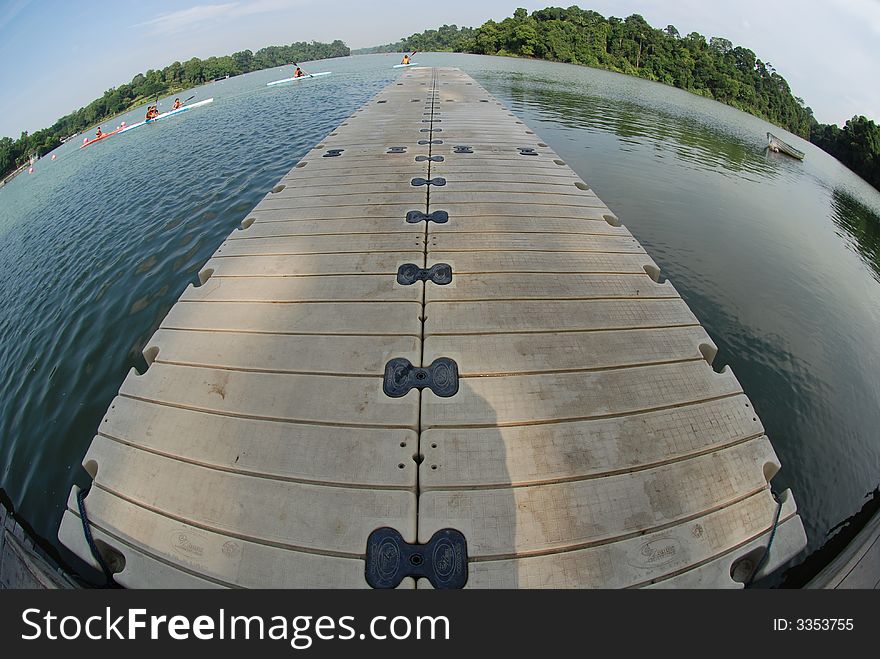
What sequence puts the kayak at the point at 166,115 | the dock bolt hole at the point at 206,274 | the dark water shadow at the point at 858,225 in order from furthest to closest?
the kayak at the point at 166,115
the dark water shadow at the point at 858,225
the dock bolt hole at the point at 206,274

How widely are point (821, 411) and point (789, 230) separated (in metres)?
7.96

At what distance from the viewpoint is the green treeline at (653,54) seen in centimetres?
4044

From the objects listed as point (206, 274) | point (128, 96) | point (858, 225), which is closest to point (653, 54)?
point (858, 225)

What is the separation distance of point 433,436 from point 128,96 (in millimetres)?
72671

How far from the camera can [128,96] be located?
161 feet

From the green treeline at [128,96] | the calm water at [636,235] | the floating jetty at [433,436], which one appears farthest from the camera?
the green treeline at [128,96]

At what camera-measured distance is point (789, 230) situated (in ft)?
31.9

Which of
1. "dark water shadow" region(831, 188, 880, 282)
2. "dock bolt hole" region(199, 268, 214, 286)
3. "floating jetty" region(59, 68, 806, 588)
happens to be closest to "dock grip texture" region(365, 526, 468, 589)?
"floating jetty" region(59, 68, 806, 588)

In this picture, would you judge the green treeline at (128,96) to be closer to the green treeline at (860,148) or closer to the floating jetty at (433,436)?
the floating jetty at (433,436)

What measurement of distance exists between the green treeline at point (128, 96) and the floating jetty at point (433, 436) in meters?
40.4

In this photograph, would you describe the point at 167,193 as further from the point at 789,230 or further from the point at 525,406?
the point at 789,230

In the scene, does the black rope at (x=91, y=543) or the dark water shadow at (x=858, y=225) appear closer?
the black rope at (x=91, y=543)

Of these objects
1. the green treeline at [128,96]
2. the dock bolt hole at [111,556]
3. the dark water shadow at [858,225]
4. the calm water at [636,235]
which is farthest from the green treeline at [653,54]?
the dock bolt hole at [111,556]
